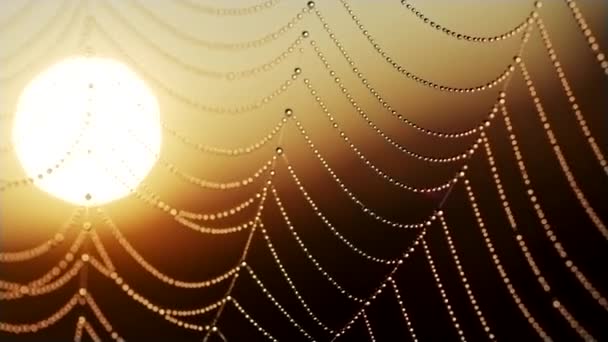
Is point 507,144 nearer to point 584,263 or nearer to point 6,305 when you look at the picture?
point 584,263

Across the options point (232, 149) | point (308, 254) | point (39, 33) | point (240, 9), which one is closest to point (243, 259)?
point (308, 254)

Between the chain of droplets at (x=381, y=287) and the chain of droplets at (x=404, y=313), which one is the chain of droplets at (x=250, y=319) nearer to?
the chain of droplets at (x=381, y=287)

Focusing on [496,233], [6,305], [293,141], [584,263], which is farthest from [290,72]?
[6,305]

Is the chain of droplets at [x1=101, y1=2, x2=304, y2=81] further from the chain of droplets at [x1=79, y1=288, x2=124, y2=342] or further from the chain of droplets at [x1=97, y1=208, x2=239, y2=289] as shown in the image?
the chain of droplets at [x1=79, y1=288, x2=124, y2=342]

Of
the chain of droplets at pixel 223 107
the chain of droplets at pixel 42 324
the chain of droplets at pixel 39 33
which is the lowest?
the chain of droplets at pixel 42 324

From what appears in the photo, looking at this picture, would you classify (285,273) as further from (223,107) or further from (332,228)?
(223,107)

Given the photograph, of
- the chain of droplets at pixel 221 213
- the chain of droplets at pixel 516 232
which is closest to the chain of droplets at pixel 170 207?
the chain of droplets at pixel 221 213
